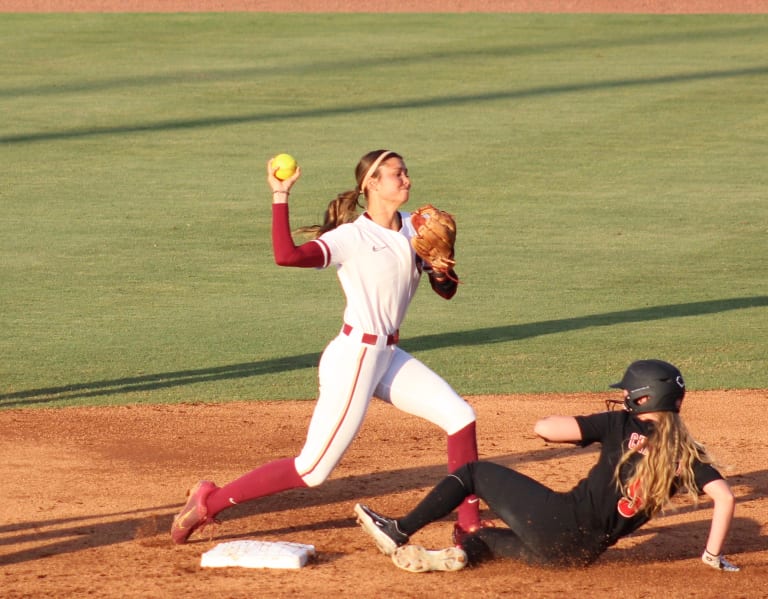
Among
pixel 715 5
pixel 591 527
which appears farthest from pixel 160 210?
pixel 715 5

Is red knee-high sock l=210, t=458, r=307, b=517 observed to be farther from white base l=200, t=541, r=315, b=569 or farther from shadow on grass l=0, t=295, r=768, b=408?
shadow on grass l=0, t=295, r=768, b=408

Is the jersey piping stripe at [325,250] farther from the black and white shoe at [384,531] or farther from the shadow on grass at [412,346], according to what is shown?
the shadow on grass at [412,346]

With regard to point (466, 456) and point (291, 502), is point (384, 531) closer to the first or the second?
point (466, 456)

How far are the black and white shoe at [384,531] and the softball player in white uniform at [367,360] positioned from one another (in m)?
0.27

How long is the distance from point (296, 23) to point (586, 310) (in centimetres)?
1433

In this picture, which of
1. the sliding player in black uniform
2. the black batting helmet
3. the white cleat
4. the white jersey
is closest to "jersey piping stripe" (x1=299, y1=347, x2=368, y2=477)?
the white jersey

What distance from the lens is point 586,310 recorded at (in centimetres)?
1081

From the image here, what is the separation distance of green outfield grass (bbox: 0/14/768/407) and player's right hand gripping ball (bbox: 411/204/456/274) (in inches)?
128

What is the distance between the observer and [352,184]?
14812 millimetres

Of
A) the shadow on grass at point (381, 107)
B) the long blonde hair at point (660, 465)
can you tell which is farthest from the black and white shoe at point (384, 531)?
the shadow on grass at point (381, 107)

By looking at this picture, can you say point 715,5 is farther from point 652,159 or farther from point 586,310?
point 586,310

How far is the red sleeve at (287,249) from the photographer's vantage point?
211 inches

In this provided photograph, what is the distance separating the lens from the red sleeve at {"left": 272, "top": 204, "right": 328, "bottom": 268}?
211 inches

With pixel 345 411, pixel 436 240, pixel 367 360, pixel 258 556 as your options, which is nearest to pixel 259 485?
pixel 258 556
